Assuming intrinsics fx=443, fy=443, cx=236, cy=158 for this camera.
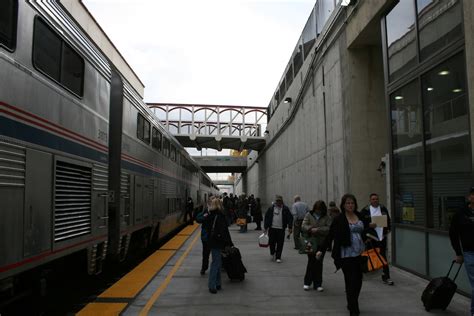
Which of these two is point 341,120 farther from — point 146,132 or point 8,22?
point 8,22

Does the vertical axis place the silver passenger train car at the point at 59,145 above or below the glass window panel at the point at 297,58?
below

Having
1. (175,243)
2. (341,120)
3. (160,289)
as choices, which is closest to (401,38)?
(341,120)

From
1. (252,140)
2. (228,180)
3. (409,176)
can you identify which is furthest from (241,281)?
(228,180)

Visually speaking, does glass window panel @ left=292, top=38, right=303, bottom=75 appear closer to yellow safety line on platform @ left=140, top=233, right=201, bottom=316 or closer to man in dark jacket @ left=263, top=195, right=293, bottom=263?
man in dark jacket @ left=263, top=195, right=293, bottom=263

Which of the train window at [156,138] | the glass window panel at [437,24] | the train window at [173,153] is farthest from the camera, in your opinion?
the train window at [173,153]

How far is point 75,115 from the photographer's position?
570cm

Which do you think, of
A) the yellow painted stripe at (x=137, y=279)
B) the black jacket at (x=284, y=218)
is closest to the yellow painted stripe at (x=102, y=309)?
the yellow painted stripe at (x=137, y=279)

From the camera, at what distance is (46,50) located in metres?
4.90

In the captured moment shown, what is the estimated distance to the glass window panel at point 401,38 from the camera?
8302mm

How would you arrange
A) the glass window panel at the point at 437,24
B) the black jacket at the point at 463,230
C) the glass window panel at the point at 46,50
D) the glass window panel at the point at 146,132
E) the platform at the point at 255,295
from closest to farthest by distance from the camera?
1. the glass window panel at the point at 46,50
2. the black jacket at the point at 463,230
3. the platform at the point at 255,295
4. the glass window panel at the point at 437,24
5. the glass window panel at the point at 146,132

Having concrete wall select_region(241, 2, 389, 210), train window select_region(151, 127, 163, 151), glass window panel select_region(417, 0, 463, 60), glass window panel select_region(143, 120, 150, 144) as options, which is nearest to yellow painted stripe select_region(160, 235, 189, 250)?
train window select_region(151, 127, 163, 151)

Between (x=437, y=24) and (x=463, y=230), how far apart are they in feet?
12.6

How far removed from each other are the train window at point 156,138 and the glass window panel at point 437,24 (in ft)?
21.1

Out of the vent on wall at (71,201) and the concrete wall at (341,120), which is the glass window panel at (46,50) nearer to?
the vent on wall at (71,201)
